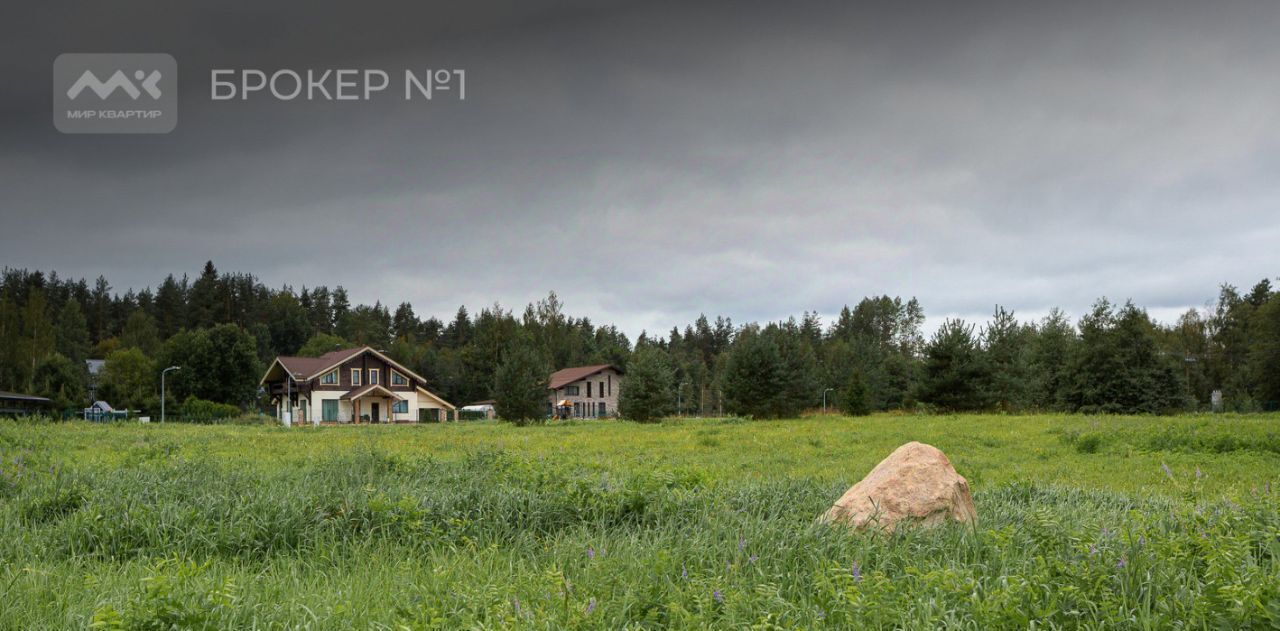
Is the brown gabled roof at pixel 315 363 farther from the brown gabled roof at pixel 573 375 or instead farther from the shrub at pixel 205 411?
the brown gabled roof at pixel 573 375

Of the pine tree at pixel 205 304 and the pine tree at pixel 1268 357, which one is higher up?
the pine tree at pixel 205 304

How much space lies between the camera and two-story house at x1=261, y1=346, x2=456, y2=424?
59125mm

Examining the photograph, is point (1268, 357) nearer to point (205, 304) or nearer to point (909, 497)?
point (909, 497)

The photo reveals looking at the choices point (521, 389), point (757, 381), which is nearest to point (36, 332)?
point (521, 389)

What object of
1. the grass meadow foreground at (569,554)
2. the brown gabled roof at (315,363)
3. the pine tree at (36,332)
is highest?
the pine tree at (36,332)

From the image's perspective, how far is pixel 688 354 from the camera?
11531 centimetres

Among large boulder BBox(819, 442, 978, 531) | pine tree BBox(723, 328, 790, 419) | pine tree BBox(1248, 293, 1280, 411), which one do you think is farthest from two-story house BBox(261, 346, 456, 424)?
Result: pine tree BBox(1248, 293, 1280, 411)

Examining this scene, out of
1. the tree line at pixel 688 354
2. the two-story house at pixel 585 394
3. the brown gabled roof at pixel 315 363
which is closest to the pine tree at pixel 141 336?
the tree line at pixel 688 354

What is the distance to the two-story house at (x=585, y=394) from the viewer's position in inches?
2975

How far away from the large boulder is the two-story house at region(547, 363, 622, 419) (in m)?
68.6

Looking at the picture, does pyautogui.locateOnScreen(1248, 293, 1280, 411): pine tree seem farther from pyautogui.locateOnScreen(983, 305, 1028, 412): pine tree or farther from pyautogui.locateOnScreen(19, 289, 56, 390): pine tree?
pyautogui.locateOnScreen(19, 289, 56, 390): pine tree

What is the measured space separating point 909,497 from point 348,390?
6016 centimetres

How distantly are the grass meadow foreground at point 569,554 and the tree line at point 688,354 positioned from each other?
2968 cm

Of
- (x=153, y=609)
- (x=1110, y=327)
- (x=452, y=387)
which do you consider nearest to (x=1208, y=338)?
(x=1110, y=327)
